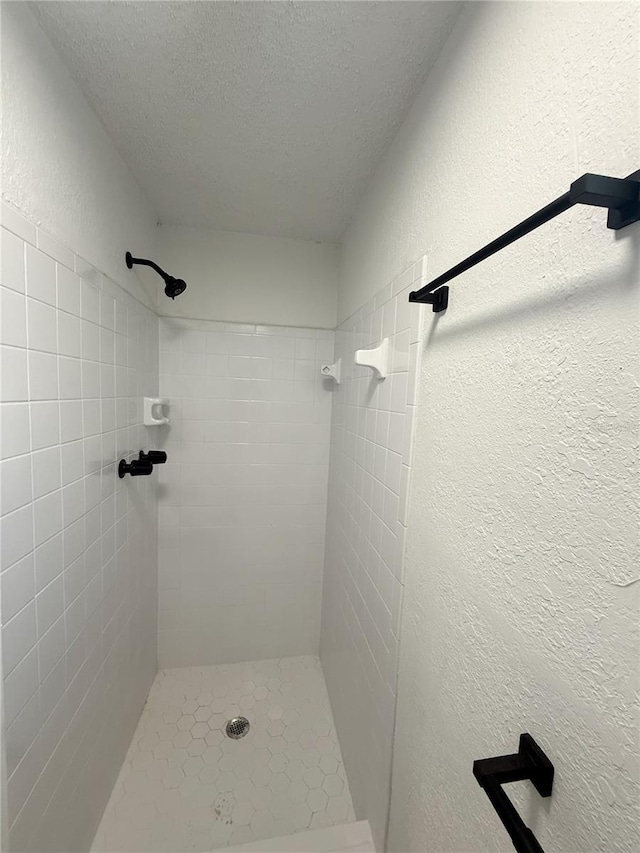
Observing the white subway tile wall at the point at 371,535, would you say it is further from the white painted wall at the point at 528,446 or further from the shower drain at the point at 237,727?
the shower drain at the point at 237,727

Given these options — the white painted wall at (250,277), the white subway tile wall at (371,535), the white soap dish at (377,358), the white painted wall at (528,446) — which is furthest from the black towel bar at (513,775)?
the white painted wall at (250,277)

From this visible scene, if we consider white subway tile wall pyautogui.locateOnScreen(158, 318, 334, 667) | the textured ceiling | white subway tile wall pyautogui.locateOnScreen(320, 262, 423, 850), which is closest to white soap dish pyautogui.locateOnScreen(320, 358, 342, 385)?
white subway tile wall pyautogui.locateOnScreen(320, 262, 423, 850)

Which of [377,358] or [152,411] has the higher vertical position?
[377,358]

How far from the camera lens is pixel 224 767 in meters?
1.44

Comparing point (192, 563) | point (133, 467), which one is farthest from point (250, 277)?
point (192, 563)

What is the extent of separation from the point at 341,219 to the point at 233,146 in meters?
0.56

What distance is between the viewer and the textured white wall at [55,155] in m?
0.70

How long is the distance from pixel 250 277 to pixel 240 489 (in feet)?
3.52

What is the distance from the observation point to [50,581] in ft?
2.84

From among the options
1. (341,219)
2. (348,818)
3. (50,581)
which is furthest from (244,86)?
(348,818)

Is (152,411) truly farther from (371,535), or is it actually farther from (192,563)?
(371,535)

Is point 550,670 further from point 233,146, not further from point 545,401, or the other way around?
point 233,146

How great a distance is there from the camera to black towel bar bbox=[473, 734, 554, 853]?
0.45 metres

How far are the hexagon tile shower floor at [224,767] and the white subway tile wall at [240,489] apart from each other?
182 millimetres
